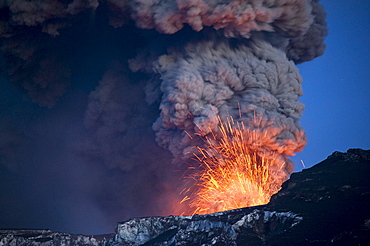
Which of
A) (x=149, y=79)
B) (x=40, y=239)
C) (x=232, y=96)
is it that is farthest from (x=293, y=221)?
(x=149, y=79)

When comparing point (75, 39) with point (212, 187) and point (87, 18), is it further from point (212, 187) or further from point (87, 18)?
point (212, 187)

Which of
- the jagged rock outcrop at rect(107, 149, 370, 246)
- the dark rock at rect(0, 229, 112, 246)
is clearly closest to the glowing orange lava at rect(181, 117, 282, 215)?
the jagged rock outcrop at rect(107, 149, 370, 246)

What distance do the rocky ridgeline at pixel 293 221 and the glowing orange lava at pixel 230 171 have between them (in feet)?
14.3

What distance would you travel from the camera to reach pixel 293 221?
7453 millimetres

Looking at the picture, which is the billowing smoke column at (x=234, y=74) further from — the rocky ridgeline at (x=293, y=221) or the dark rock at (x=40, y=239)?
the dark rock at (x=40, y=239)

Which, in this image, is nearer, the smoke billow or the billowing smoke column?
the billowing smoke column

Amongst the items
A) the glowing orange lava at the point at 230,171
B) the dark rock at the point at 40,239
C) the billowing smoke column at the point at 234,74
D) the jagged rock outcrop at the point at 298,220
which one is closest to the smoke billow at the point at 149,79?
the billowing smoke column at the point at 234,74

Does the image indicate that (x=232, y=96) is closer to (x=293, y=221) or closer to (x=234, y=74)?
(x=234, y=74)

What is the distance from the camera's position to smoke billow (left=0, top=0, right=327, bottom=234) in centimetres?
1549

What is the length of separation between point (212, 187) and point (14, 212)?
2447cm

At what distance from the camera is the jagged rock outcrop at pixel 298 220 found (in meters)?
6.66

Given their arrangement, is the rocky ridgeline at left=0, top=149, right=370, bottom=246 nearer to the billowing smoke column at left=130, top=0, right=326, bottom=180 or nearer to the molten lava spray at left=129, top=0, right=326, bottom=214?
the molten lava spray at left=129, top=0, right=326, bottom=214

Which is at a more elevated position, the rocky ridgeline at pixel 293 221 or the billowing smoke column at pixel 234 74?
the billowing smoke column at pixel 234 74

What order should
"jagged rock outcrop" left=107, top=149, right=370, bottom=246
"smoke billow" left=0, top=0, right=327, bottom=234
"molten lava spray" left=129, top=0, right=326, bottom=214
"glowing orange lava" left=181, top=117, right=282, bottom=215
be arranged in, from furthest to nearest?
"smoke billow" left=0, top=0, right=327, bottom=234
"molten lava spray" left=129, top=0, right=326, bottom=214
"glowing orange lava" left=181, top=117, right=282, bottom=215
"jagged rock outcrop" left=107, top=149, right=370, bottom=246
